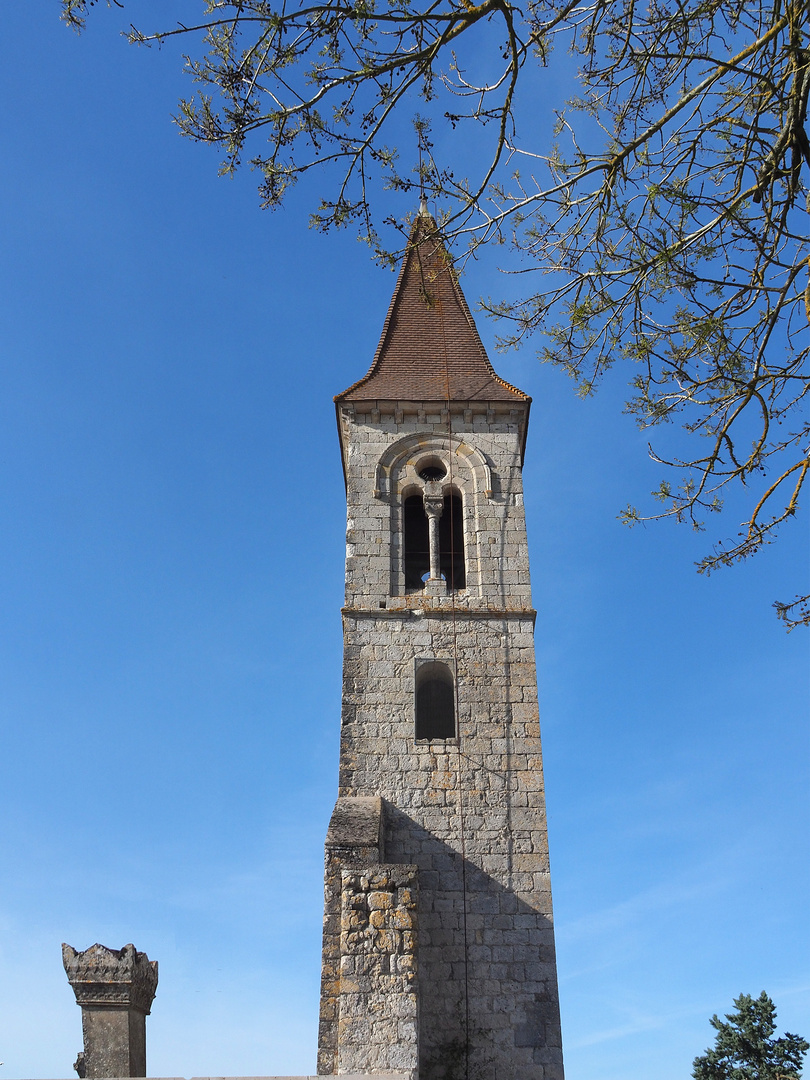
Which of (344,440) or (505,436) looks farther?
(344,440)

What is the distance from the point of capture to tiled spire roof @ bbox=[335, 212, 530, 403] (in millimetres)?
15109

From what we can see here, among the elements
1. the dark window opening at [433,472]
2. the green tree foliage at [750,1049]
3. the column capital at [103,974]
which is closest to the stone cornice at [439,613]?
the dark window opening at [433,472]

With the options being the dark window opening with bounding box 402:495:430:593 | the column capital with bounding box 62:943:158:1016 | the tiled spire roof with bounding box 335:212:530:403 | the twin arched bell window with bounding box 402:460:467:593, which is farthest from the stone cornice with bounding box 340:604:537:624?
the column capital with bounding box 62:943:158:1016

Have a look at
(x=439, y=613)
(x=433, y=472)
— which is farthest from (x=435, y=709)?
(x=433, y=472)

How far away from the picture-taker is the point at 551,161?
5508 millimetres

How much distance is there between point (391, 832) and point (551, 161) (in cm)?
817

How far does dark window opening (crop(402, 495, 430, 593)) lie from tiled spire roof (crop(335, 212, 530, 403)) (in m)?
1.61

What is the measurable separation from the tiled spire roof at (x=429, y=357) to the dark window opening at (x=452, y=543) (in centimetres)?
163

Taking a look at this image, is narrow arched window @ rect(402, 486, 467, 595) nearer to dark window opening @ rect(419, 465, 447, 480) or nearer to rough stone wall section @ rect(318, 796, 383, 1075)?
dark window opening @ rect(419, 465, 447, 480)

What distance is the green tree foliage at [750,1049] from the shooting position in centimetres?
2058

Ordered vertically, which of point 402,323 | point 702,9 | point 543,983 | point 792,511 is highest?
point 402,323

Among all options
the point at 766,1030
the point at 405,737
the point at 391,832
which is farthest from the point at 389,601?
the point at 766,1030

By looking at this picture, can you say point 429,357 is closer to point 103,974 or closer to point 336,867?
point 336,867

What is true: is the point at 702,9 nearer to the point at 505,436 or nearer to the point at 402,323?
the point at 505,436
